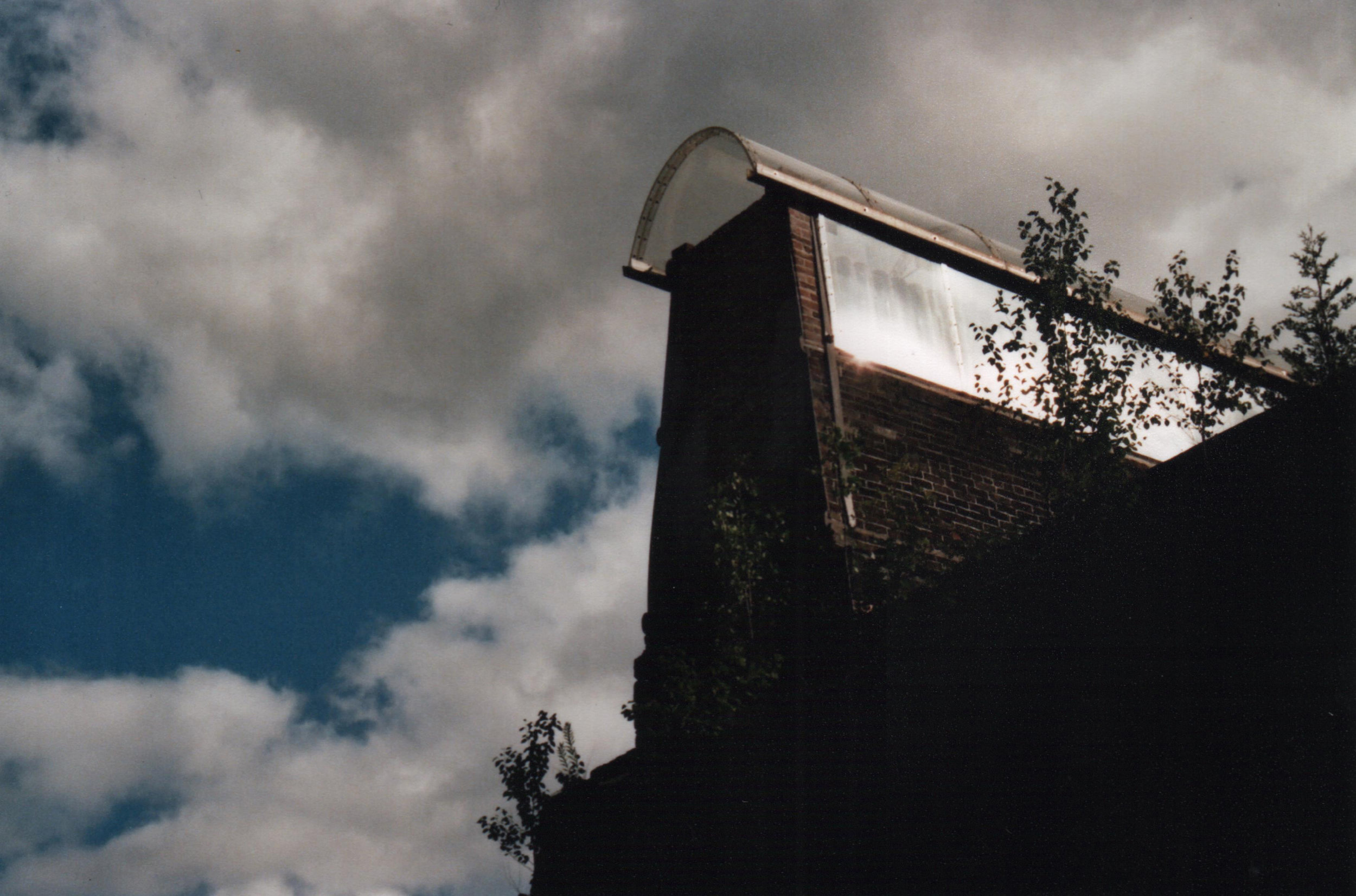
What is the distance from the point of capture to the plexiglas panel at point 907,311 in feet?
33.8

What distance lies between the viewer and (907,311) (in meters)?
10.8

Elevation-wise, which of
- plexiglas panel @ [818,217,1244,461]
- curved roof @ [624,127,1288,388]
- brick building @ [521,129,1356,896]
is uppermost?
curved roof @ [624,127,1288,388]

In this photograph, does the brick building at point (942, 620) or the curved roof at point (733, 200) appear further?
the curved roof at point (733, 200)

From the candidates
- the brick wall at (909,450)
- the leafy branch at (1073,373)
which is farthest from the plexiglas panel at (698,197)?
the leafy branch at (1073,373)

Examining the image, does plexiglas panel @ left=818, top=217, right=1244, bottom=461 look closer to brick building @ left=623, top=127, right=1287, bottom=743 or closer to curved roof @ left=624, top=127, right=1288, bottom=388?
brick building @ left=623, top=127, right=1287, bottom=743

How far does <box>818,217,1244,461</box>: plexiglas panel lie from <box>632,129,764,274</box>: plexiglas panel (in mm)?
1218

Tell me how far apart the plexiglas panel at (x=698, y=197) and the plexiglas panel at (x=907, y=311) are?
4.00ft

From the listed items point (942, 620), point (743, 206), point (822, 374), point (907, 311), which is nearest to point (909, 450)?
point (822, 374)

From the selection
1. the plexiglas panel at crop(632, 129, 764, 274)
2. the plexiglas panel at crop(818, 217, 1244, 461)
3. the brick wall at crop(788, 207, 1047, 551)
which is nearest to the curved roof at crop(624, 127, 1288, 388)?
the plexiglas panel at crop(632, 129, 764, 274)

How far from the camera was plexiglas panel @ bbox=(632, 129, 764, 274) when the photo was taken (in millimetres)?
11352

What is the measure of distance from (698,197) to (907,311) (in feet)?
10.6

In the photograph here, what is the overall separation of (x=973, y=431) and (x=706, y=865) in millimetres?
5217

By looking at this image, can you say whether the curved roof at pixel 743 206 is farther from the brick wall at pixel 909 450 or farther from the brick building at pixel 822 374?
the brick wall at pixel 909 450

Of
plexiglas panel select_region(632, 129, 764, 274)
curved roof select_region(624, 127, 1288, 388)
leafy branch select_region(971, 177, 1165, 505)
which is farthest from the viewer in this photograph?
plexiglas panel select_region(632, 129, 764, 274)
